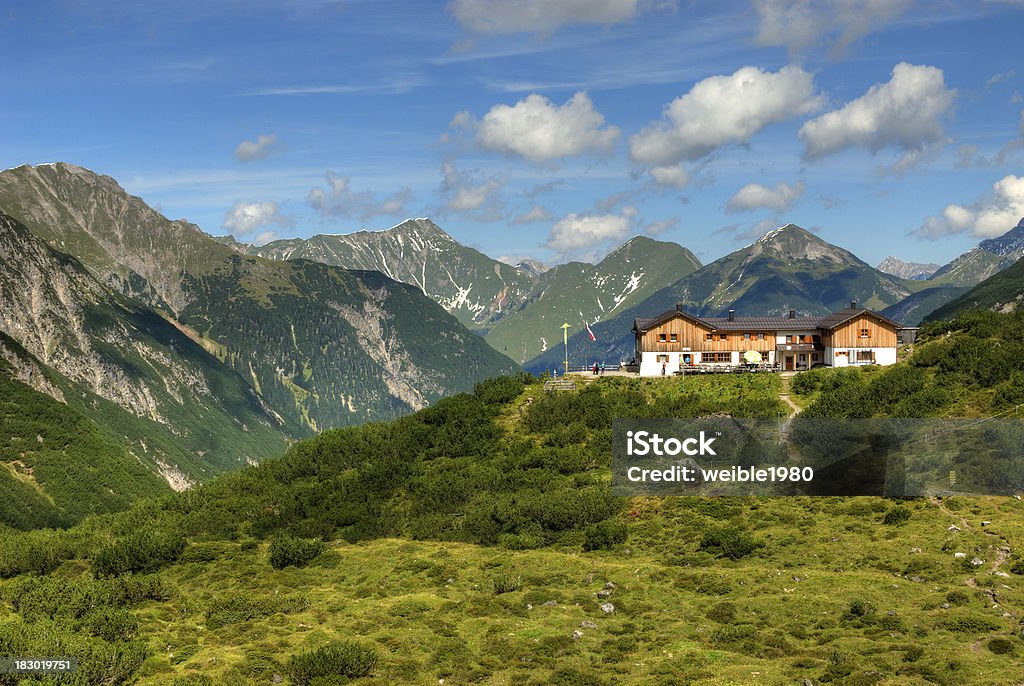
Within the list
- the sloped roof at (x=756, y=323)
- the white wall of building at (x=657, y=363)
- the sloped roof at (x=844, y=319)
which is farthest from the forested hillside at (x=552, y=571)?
the sloped roof at (x=756, y=323)

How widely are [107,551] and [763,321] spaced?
86.7 meters

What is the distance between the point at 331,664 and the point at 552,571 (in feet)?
62.8

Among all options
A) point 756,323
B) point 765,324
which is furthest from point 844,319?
point 756,323

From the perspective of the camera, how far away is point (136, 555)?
6906 cm

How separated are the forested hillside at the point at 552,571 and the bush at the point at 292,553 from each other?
0.19m

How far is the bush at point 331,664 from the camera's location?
3816 cm

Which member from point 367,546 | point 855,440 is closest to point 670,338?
point 855,440

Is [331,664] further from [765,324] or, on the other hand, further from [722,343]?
[765,324]

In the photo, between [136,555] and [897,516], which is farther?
[136,555]

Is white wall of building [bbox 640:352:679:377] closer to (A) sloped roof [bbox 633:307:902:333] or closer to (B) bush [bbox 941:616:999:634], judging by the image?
(A) sloped roof [bbox 633:307:902:333]

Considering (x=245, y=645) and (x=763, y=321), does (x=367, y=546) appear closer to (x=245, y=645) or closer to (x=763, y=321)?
(x=245, y=645)

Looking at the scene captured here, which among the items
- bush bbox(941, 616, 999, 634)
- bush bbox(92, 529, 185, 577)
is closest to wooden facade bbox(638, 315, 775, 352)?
bush bbox(92, 529, 185, 577)

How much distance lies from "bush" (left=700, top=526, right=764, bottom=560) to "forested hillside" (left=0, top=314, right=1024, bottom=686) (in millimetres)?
262

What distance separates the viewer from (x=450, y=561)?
198 feet
